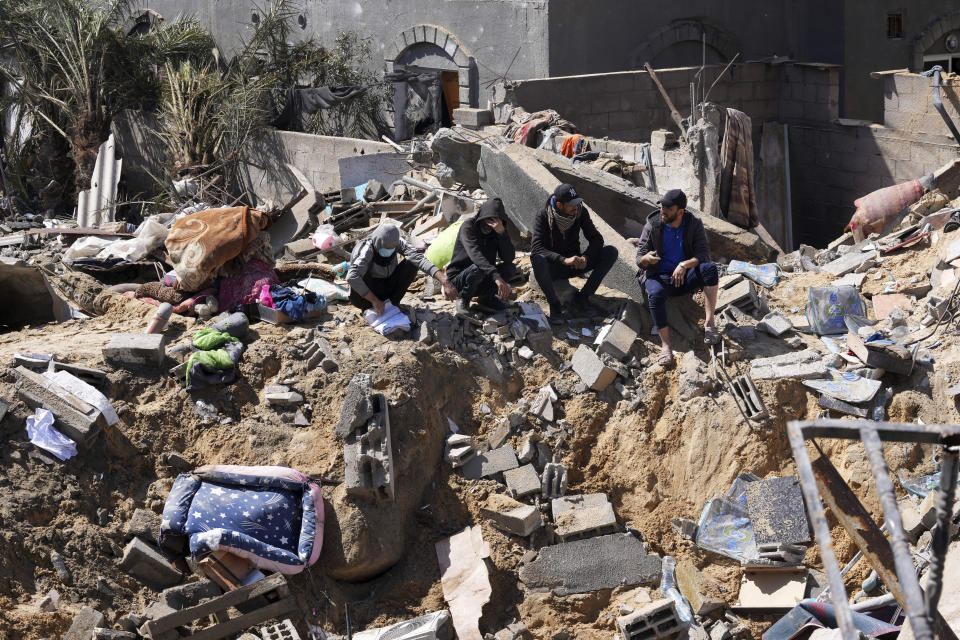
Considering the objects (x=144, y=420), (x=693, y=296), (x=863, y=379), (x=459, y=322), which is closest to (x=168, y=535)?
(x=144, y=420)

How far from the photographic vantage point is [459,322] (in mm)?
7074

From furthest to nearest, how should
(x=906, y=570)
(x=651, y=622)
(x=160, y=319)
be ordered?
(x=160, y=319), (x=651, y=622), (x=906, y=570)

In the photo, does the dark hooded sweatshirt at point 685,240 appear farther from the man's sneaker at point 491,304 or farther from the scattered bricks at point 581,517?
the scattered bricks at point 581,517

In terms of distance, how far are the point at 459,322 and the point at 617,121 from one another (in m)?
6.21

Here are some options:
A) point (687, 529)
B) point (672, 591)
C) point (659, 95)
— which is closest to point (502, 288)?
point (687, 529)

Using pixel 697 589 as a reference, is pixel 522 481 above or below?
above

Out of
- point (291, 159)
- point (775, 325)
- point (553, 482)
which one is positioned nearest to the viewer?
point (553, 482)

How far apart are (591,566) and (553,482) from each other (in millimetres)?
652

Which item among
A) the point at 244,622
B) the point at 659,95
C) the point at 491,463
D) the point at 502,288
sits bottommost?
the point at 244,622

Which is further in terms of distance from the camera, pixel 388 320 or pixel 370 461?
pixel 388 320

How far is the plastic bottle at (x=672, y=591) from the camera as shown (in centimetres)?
580

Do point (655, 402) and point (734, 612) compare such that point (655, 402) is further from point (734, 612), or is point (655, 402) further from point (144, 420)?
point (144, 420)

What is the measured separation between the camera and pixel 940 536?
3.01 metres

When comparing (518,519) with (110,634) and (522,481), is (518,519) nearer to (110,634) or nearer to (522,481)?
(522,481)
